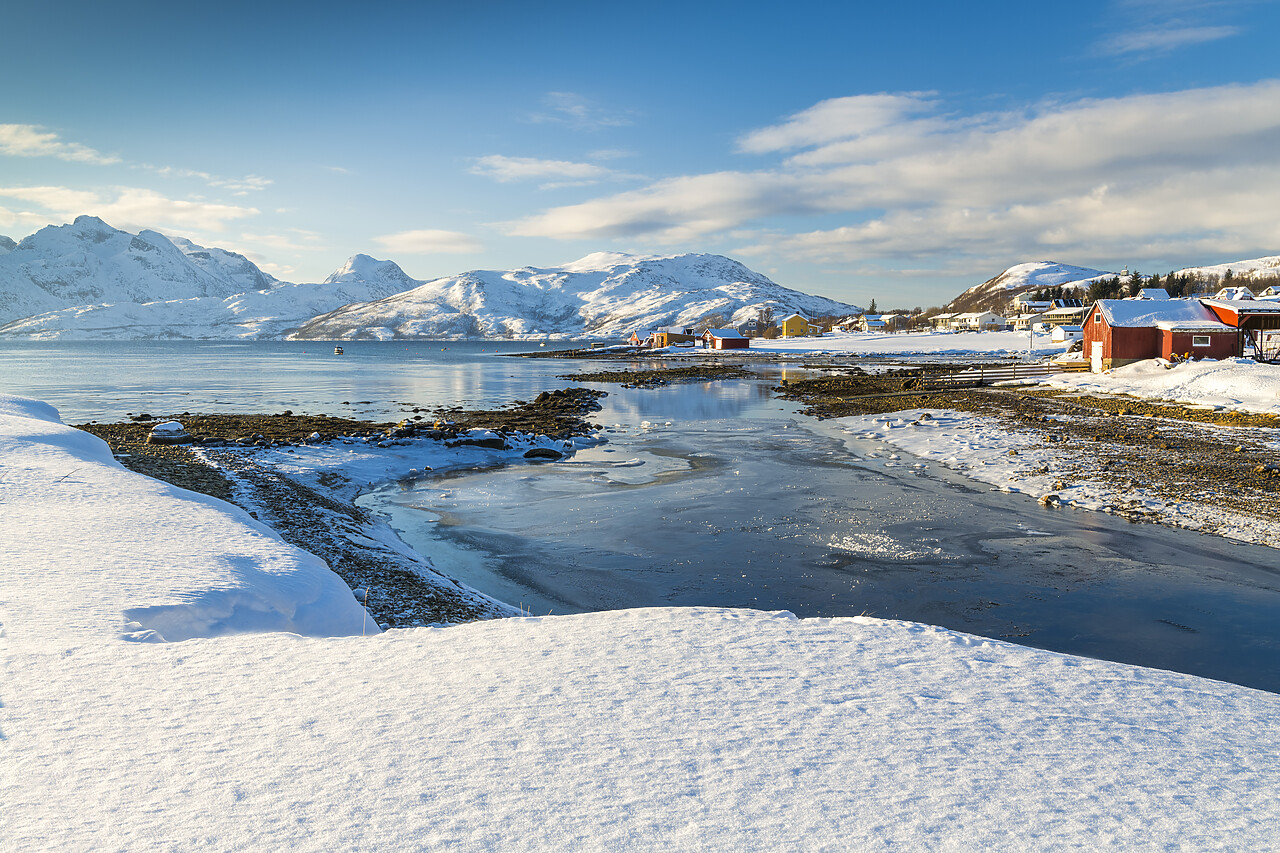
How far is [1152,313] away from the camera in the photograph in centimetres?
4534

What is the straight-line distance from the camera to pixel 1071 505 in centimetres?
1514

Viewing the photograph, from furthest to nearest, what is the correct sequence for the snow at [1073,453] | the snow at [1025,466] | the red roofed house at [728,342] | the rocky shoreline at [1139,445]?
Answer: 1. the red roofed house at [728,342]
2. the rocky shoreline at [1139,445]
3. the snow at [1073,453]
4. the snow at [1025,466]

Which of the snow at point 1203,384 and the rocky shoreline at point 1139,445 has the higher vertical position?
the snow at point 1203,384

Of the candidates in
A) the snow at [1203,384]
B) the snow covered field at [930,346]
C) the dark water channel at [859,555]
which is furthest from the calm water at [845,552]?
the snow covered field at [930,346]

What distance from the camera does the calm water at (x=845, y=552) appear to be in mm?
9211

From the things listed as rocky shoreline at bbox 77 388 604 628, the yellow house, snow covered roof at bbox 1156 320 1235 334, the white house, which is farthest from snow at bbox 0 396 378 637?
the white house

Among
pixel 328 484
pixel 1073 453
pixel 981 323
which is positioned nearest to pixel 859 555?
pixel 1073 453

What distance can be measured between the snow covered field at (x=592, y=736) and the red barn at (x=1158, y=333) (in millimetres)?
48813

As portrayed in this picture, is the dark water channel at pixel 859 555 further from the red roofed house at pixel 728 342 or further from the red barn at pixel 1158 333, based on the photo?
the red roofed house at pixel 728 342

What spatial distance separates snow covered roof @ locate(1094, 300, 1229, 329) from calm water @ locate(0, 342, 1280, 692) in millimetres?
33953

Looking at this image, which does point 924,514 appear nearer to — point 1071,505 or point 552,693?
point 1071,505

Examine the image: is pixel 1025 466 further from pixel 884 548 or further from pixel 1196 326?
pixel 1196 326

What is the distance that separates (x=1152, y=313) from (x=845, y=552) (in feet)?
150

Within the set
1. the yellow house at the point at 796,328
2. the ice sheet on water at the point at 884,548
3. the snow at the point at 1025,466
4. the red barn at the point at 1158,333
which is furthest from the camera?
the yellow house at the point at 796,328
